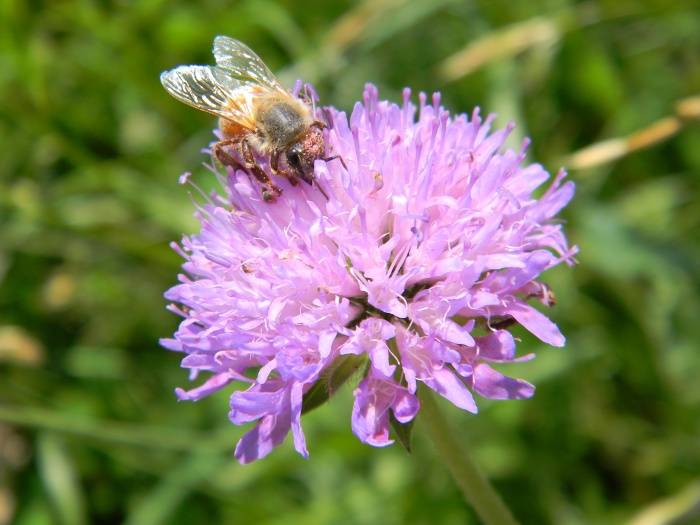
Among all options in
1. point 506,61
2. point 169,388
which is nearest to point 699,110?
point 506,61

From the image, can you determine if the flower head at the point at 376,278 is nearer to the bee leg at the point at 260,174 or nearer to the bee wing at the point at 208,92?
the bee leg at the point at 260,174

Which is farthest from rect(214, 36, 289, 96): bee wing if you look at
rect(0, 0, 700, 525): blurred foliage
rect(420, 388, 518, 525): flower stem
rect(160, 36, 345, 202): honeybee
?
rect(0, 0, 700, 525): blurred foliage

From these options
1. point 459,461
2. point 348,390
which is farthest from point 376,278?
point 348,390

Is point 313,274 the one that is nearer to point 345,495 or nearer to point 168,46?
point 345,495

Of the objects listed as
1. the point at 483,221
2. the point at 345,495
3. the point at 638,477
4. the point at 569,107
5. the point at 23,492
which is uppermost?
the point at 569,107

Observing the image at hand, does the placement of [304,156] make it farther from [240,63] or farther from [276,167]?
[240,63]

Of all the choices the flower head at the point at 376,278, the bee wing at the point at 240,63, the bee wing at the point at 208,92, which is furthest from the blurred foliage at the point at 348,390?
the bee wing at the point at 208,92
